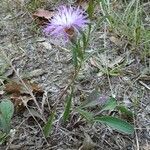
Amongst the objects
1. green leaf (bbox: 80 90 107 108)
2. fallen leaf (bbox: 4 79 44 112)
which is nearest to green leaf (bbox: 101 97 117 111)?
green leaf (bbox: 80 90 107 108)

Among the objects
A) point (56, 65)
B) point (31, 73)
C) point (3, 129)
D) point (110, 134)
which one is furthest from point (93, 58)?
point (3, 129)

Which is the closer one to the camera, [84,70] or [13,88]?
[13,88]

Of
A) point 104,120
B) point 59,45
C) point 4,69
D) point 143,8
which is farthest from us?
point 143,8

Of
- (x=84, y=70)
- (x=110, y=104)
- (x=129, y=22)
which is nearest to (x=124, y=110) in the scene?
(x=110, y=104)

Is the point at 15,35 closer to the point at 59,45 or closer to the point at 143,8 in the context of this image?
the point at 59,45

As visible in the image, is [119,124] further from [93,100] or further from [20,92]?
[20,92]

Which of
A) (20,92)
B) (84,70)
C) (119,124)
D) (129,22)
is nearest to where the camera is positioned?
(119,124)

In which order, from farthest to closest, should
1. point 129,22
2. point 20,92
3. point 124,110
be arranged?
point 129,22, point 20,92, point 124,110

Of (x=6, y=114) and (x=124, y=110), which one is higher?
(x=6, y=114)
